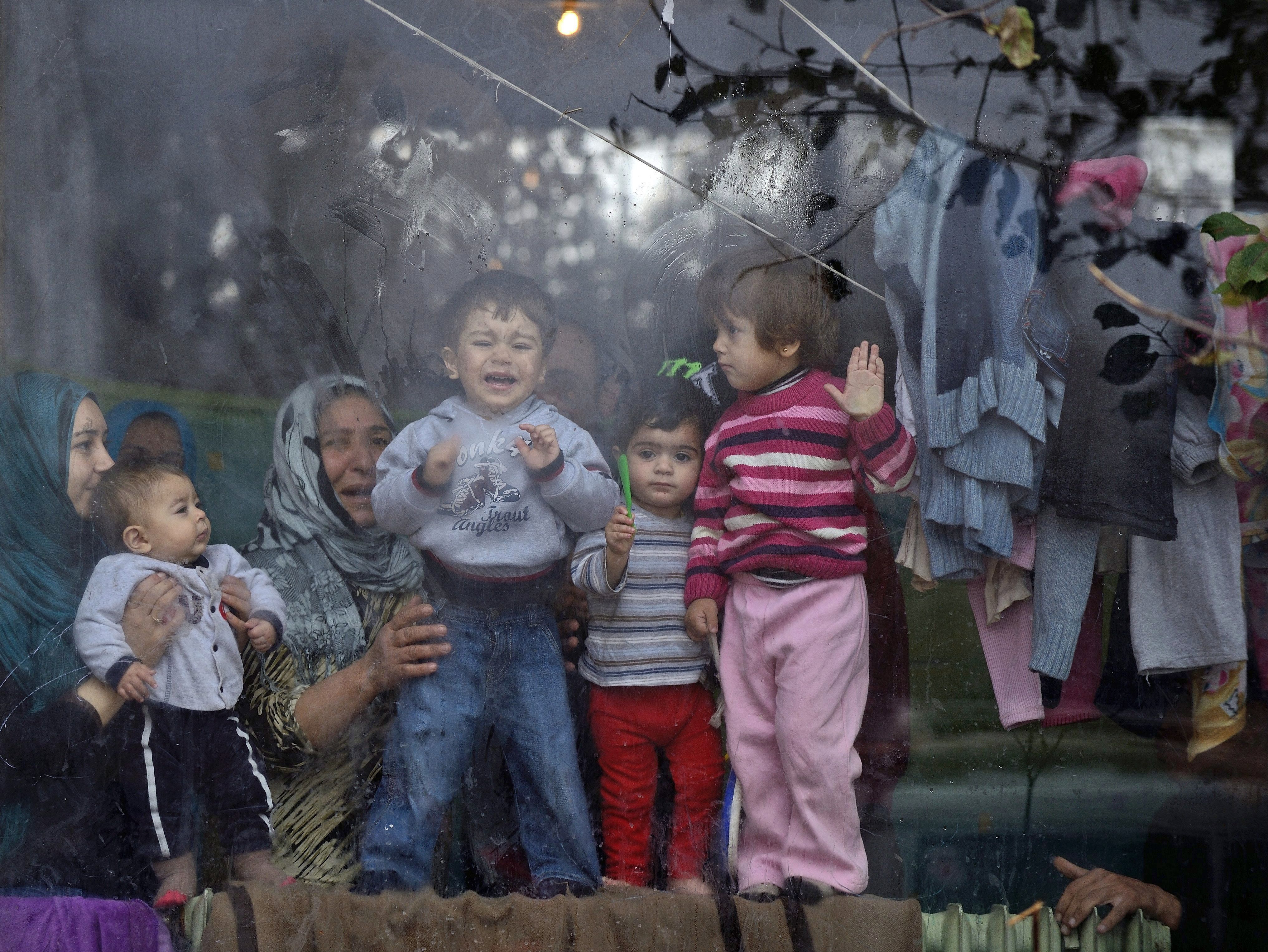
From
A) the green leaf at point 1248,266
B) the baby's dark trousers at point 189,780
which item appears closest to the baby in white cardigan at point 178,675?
the baby's dark trousers at point 189,780

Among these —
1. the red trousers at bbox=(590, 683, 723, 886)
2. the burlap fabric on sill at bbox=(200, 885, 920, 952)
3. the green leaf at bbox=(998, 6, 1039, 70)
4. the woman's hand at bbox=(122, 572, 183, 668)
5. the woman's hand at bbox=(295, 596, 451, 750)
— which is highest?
the green leaf at bbox=(998, 6, 1039, 70)

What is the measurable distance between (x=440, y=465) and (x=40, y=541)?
1.05 meters

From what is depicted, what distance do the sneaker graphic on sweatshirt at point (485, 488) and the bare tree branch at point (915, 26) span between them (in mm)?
1447

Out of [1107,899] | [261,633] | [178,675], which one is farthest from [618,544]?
[1107,899]

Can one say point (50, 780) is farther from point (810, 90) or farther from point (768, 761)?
point (810, 90)

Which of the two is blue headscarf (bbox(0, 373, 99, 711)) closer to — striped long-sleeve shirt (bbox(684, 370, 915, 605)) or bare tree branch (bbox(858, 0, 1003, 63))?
striped long-sleeve shirt (bbox(684, 370, 915, 605))

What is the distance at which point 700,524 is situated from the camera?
2.96 meters

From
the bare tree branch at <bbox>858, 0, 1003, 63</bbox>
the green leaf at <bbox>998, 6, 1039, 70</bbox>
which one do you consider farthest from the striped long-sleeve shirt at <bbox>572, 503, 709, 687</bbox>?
the green leaf at <bbox>998, 6, 1039, 70</bbox>

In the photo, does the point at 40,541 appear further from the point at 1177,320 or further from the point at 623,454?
the point at 1177,320

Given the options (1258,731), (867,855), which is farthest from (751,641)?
(1258,731)

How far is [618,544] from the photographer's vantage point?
2.93 m

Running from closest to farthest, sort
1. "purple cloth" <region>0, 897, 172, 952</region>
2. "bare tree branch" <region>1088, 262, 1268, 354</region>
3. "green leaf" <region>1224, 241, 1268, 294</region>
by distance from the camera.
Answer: "bare tree branch" <region>1088, 262, 1268, 354</region> → "green leaf" <region>1224, 241, 1268, 294</region> → "purple cloth" <region>0, 897, 172, 952</region>

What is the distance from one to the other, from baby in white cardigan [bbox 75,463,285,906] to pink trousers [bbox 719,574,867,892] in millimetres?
1210

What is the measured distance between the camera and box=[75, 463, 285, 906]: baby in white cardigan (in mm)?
2867
